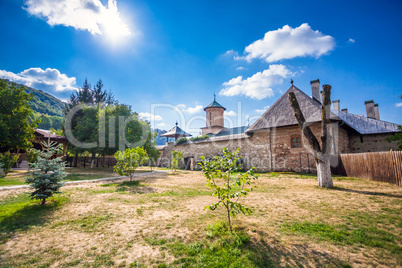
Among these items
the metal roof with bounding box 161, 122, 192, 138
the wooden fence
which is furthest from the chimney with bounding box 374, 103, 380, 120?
the metal roof with bounding box 161, 122, 192, 138

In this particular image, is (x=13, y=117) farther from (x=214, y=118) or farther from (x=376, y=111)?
(x=376, y=111)

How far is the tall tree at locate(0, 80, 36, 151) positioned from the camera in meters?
12.8

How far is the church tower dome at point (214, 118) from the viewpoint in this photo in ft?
111

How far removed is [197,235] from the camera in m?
3.43

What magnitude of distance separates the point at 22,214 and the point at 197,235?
462 cm

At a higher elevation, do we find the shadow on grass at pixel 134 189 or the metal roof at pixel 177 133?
the metal roof at pixel 177 133

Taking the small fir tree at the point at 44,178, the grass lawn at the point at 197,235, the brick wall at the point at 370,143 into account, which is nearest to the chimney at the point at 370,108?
the brick wall at the point at 370,143

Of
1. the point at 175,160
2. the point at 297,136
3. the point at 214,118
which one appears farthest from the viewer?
the point at 214,118

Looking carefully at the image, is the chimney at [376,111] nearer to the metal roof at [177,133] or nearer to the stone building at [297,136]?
the stone building at [297,136]

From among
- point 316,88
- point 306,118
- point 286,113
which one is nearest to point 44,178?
point 306,118

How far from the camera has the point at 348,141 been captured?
16.3 meters

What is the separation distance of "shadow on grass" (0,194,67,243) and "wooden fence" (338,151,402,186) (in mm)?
13133

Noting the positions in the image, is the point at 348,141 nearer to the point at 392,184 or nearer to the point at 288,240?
the point at 392,184

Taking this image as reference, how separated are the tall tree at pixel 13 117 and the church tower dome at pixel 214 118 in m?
25.1
